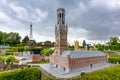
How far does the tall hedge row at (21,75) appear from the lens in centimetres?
2813

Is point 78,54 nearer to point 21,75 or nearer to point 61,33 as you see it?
point 61,33

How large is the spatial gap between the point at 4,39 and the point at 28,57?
51.6m

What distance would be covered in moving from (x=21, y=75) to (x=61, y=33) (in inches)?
758

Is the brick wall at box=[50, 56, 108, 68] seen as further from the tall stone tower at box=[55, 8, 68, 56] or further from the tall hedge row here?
the tall hedge row

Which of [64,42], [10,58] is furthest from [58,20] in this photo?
[10,58]

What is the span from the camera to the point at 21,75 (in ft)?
98.9

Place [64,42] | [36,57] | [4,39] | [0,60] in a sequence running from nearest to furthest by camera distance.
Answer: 1. [64,42]
2. [0,60]
3. [36,57]
4. [4,39]

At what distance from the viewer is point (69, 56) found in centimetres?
3888

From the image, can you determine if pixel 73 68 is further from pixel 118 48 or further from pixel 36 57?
pixel 118 48

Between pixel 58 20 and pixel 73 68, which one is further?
pixel 58 20

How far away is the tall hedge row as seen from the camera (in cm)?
2813

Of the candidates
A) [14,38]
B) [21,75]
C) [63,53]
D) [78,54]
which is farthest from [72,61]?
[14,38]

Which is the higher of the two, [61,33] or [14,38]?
[14,38]

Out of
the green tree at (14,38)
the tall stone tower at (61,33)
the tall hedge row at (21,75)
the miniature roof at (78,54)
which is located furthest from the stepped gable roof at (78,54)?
the green tree at (14,38)
